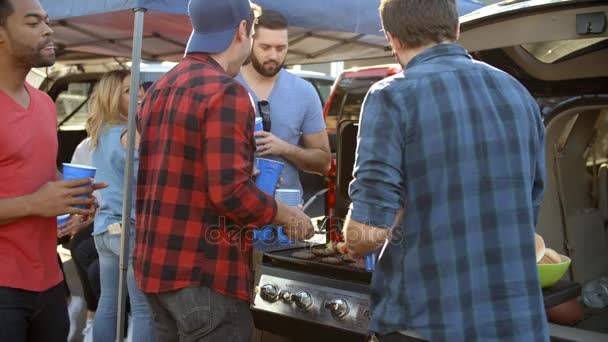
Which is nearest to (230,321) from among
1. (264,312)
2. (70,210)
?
(70,210)

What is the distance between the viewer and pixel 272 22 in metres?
3.79

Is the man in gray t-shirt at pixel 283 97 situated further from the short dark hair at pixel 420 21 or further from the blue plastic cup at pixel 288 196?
the short dark hair at pixel 420 21

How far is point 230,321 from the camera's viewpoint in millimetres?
2135

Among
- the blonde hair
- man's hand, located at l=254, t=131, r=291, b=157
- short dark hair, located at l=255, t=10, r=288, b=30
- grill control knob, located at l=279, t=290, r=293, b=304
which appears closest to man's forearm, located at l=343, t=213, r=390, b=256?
grill control knob, located at l=279, t=290, r=293, b=304

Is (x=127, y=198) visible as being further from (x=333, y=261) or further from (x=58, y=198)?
(x=333, y=261)

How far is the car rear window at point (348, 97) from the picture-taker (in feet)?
31.8

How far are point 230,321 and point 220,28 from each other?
100 cm

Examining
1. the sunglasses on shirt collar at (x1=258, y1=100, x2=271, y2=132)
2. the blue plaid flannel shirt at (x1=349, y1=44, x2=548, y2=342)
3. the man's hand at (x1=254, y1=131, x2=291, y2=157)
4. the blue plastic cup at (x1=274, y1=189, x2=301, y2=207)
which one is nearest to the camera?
the blue plaid flannel shirt at (x1=349, y1=44, x2=548, y2=342)

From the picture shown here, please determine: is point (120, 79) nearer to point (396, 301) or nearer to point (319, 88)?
point (396, 301)

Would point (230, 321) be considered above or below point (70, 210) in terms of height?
below

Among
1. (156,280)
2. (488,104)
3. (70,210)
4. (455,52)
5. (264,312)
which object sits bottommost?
(264,312)

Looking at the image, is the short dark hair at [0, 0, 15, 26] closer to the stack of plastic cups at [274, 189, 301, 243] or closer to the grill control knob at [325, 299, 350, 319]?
the stack of plastic cups at [274, 189, 301, 243]

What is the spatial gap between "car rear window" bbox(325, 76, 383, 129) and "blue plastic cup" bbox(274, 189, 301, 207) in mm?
6698

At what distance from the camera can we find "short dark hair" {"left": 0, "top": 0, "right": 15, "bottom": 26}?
96.0 inches
